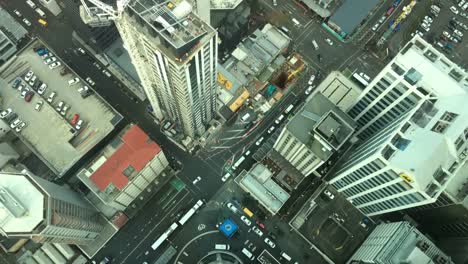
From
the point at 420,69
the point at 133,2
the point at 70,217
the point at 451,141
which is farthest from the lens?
the point at 70,217

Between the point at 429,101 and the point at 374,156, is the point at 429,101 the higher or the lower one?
the higher one

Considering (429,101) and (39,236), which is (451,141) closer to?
(429,101)

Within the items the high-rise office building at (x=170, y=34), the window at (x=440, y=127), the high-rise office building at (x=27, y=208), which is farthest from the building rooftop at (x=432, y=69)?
the high-rise office building at (x=27, y=208)

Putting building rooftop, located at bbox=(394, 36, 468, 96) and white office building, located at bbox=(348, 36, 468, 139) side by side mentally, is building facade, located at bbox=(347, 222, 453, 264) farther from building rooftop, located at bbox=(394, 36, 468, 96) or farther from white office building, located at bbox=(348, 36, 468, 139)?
building rooftop, located at bbox=(394, 36, 468, 96)

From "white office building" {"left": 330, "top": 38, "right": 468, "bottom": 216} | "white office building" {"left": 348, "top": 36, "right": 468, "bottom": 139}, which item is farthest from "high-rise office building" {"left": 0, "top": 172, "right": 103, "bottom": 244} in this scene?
"white office building" {"left": 348, "top": 36, "right": 468, "bottom": 139}

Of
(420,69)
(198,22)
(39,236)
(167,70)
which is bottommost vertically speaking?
(39,236)

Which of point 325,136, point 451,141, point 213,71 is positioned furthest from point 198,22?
point 451,141
